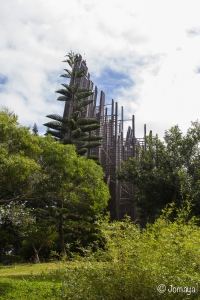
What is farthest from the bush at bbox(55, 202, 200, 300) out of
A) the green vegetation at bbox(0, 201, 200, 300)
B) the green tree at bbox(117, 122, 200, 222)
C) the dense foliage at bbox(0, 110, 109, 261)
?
the green tree at bbox(117, 122, 200, 222)

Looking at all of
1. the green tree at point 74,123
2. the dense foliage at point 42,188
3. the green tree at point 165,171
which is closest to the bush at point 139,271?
the dense foliage at point 42,188

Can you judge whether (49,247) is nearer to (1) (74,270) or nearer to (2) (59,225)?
(2) (59,225)

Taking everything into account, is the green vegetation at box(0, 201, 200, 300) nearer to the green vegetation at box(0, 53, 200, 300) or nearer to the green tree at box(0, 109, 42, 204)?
the green vegetation at box(0, 53, 200, 300)

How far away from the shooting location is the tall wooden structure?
18375mm

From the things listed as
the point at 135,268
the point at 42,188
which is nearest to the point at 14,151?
the point at 42,188

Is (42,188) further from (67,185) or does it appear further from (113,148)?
(113,148)

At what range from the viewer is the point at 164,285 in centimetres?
358

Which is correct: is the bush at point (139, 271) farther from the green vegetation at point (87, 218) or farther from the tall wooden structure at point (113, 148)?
the tall wooden structure at point (113, 148)

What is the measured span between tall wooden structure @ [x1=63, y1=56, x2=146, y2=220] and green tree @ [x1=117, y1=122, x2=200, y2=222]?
2.98 m

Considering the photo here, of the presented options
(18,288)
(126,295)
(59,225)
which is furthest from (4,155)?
(59,225)

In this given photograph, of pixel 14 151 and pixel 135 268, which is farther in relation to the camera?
pixel 14 151

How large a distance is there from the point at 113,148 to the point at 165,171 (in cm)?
512

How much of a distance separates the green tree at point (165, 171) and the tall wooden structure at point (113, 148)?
2985 mm

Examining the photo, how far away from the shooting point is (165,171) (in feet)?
47.4
